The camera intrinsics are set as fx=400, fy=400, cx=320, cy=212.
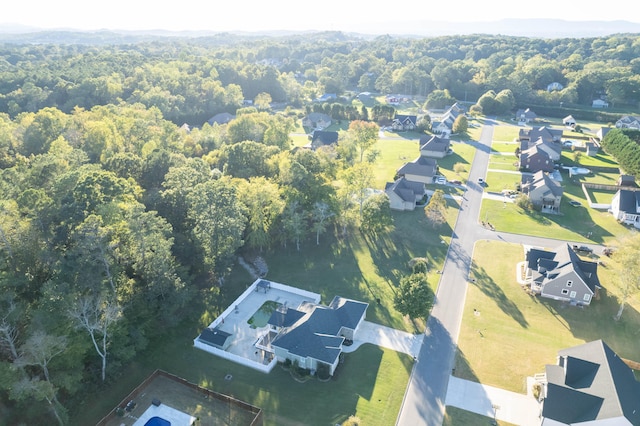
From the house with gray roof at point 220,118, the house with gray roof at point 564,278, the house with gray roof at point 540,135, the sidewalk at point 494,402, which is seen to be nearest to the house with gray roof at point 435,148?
the house with gray roof at point 540,135

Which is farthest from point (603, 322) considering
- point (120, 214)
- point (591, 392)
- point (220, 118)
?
point (220, 118)

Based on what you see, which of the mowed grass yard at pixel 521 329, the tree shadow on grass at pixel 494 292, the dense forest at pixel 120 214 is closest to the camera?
the dense forest at pixel 120 214

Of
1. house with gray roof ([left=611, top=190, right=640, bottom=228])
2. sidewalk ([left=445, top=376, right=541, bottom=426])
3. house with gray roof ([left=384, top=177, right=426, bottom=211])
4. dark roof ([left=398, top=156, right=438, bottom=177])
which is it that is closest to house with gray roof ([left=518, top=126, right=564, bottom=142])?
dark roof ([left=398, top=156, right=438, bottom=177])

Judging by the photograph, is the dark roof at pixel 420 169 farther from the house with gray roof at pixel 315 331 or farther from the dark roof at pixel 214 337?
the dark roof at pixel 214 337

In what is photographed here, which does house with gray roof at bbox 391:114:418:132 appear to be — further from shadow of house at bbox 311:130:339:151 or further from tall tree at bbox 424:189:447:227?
tall tree at bbox 424:189:447:227

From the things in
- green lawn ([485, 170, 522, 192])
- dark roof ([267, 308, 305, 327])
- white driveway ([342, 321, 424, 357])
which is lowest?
white driveway ([342, 321, 424, 357])

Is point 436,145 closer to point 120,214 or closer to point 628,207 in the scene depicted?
point 628,207

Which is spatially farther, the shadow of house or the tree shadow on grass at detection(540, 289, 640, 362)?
the shadow of house

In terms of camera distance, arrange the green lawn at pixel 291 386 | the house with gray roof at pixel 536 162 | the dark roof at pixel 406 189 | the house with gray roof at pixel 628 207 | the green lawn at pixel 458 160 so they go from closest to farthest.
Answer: the green lawn at pixel 291 386 → the house with gray roof at pixel 628 207 → the dark roof at pixel 406 189 → the green lawn at pixel 458 160 → the house with gray roof at pixel 536 162
